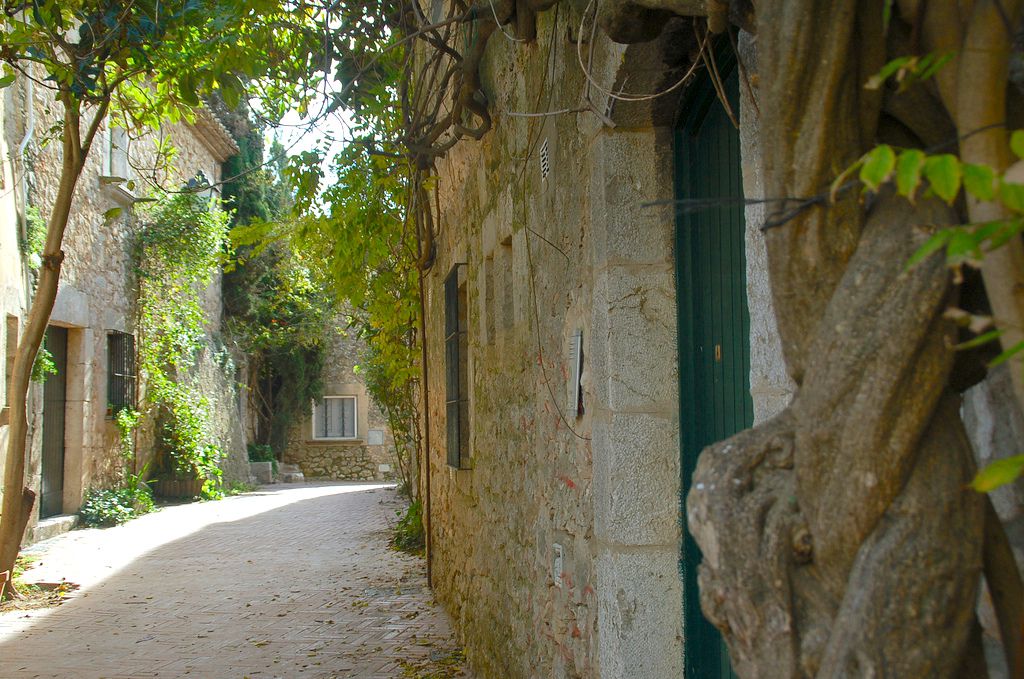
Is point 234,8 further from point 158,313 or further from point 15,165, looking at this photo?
point 158,313

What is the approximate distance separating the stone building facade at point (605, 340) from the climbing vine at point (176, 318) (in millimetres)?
10322

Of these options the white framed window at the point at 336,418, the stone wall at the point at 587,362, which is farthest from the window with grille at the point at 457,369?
the white framed window at the point at 336,418

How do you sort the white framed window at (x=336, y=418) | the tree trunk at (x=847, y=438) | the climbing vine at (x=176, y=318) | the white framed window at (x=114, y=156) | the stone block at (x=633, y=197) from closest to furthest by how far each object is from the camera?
the tree trunk at (x=847, y=438) < the stone block at (x=633, y=197) < the white framed window at (x=114, y=156) < the climbing vine at (x=176, y=318) < the white framed window at (x=336, y=418)

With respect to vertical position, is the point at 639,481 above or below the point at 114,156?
below

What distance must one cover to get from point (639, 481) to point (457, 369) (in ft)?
11.1

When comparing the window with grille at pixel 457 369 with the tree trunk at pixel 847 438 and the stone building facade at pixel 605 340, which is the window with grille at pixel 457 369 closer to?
the stone building facade at pixel 605 340

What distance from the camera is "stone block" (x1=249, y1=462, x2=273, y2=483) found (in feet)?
65.4

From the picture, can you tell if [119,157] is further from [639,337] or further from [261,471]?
[639,337]

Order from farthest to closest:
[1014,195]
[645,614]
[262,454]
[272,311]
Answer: [262,454] → [272,311] → [645,614] → [1014,195]

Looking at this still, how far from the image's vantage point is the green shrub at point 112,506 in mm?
11336

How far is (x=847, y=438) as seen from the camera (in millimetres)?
1123

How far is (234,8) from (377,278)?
345 centimetres

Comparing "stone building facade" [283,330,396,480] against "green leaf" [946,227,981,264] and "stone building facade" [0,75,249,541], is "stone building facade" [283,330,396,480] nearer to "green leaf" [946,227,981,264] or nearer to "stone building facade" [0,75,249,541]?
"stone building facade" [0,75,249,541]

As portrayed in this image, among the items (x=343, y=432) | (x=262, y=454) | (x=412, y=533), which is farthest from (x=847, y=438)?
(x=343, y=432)
